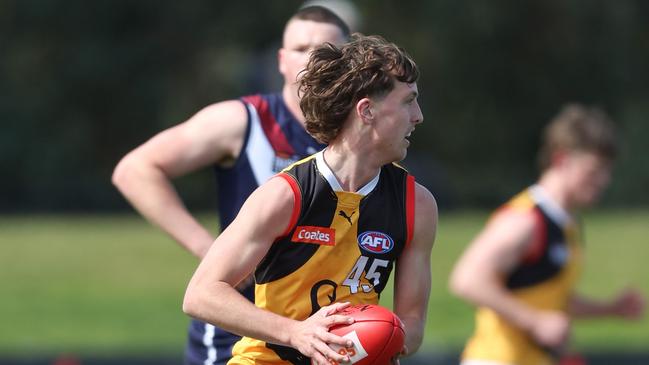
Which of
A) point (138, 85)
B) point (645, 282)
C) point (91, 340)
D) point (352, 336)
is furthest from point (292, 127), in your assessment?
point (138, 85)

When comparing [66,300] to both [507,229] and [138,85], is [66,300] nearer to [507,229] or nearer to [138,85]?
[507,229]

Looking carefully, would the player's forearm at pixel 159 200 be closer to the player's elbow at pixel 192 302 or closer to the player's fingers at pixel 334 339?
the player's elbow at pixel 192 302

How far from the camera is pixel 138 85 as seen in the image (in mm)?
36281

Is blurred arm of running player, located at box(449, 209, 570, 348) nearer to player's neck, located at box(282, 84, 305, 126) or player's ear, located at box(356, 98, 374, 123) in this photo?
player's neck, located at box(282, 84, 305, 126)

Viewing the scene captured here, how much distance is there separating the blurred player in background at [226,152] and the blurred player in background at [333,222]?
0.98 m

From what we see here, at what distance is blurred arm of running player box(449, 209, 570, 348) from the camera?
6.33 m

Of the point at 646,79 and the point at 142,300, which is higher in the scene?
the point at 646,79

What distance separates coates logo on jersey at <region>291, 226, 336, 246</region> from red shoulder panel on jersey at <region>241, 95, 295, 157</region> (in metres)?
1.20

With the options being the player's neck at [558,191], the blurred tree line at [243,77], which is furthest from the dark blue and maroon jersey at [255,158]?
the blurred tree line at [243,77]

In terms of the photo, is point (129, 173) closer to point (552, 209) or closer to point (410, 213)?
point (410, 213)

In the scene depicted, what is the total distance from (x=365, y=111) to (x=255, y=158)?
3.99ft

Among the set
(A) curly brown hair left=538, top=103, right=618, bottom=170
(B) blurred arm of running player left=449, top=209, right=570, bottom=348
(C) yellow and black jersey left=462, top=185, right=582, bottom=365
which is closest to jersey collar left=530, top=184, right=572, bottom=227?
(C) yellow and black jersey left=462, top=185, right=582, bottom=365

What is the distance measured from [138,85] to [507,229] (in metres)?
30.6

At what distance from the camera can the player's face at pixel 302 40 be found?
5113mm
